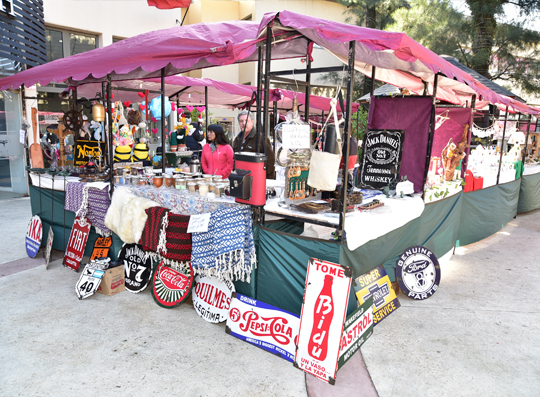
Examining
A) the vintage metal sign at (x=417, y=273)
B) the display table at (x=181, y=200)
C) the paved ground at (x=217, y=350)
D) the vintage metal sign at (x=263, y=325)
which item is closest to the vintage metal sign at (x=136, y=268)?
the paved ground at (x=217, y=350)

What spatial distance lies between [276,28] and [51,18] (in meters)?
11.3

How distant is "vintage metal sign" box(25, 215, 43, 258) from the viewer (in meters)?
5.38

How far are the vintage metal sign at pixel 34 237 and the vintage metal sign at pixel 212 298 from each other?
9.70 ft

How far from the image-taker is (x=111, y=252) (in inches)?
187

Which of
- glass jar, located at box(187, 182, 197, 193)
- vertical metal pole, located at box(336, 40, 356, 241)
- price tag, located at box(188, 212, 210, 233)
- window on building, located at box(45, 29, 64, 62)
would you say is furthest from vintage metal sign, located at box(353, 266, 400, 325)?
window on building, located at box(45, 29, 64, 62)

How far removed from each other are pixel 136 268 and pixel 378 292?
271 centimetres

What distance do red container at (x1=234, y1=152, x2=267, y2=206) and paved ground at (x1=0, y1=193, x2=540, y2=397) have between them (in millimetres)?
1303

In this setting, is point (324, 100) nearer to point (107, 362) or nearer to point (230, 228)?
point (230, 228)

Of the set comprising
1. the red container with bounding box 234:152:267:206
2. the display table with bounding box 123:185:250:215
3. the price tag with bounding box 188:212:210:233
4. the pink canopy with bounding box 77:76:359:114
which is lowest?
the price tag with bounding box 188:212:210:233

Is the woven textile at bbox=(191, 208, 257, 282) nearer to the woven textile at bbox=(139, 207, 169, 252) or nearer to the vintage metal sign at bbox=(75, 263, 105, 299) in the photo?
the woven textile at bbox=(139, 207, 169, 252)

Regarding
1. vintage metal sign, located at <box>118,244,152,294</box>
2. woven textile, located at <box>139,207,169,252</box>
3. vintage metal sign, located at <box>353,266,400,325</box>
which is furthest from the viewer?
vintage metal sign, located at <box>118,244,152,294</box>

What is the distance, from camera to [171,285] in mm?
3943

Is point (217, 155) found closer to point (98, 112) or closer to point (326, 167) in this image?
point (98, 112)

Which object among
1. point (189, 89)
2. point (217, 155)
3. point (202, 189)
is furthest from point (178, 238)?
point (189, 89)
